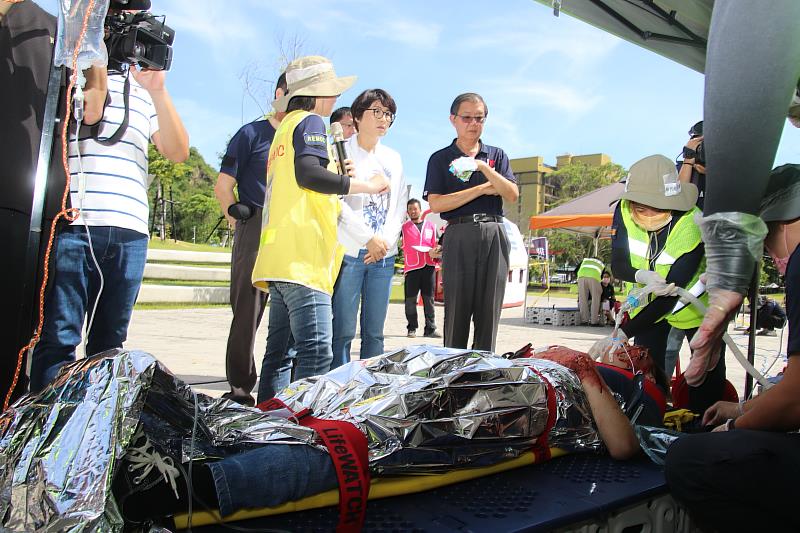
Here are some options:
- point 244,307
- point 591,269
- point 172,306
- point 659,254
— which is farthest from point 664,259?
point 172,306

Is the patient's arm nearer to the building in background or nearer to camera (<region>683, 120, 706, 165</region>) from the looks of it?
camera (<region>683, 120, 706, 165</region>)

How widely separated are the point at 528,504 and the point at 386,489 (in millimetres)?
388

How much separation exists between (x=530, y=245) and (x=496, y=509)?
12866 millimetres

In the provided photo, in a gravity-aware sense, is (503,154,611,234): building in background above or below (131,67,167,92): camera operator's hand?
above

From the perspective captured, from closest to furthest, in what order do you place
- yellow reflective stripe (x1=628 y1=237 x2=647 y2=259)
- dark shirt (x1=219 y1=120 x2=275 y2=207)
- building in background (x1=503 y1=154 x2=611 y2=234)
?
yellow reflective stripe (x1=628 y1=237 x2=647 y2=259) → dark shirt (x1=219 y1=120 x2=275 y2=207) → building in background (x1=503 y1=154 x2=611 y2=234)

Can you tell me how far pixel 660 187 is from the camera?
2.76 m

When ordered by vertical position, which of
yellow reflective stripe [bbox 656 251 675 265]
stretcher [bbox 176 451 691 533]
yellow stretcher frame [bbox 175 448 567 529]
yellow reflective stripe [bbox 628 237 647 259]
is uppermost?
yellow reflective stripe [bbox 628 237 647 259]

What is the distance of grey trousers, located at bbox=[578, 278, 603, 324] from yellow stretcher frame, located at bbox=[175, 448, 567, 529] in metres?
8.84

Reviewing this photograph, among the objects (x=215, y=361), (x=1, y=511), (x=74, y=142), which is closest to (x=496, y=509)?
(x=1, y=511)

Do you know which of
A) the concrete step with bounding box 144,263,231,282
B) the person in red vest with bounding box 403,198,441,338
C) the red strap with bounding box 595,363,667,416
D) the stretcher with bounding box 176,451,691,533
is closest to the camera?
the stretcher with bounding box 176,451,691,533

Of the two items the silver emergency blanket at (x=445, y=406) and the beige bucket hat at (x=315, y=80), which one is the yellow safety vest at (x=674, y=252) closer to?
the silver emergency blanket at (x=445, y=406)

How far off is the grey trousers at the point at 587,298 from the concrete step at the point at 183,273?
24.5 feet

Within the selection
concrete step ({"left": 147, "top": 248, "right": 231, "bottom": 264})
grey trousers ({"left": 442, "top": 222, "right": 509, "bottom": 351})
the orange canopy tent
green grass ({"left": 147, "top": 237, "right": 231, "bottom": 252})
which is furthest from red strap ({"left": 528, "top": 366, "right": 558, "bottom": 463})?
green grass ({"left": 147, "top": 237, "right": 231, "bottom": 252})

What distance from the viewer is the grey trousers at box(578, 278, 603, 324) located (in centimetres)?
1041
